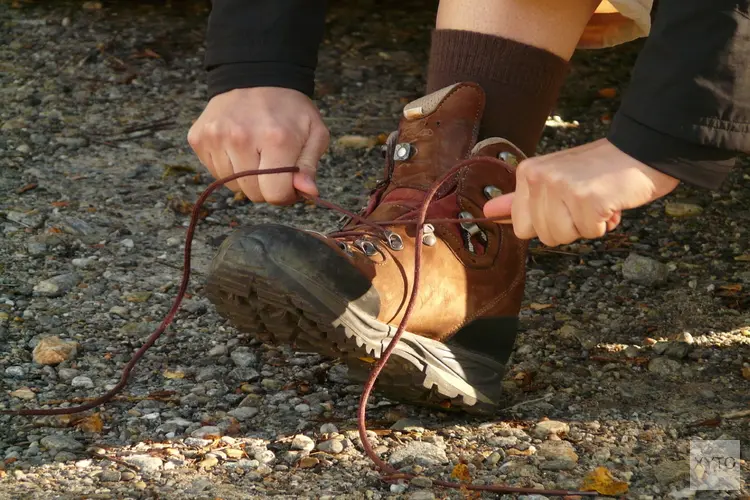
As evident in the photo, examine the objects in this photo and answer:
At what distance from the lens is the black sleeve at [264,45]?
1573mm

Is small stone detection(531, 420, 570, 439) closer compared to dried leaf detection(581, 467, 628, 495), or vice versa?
dried leaf detection(581, 467, 628, 495)

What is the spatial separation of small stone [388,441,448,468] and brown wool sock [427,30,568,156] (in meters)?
0.52

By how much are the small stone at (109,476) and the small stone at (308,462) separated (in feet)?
0.84

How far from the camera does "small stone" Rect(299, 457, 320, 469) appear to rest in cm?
143

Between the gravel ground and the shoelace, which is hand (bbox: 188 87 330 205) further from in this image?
the gravel ground

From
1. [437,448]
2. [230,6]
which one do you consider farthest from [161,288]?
[437,448]

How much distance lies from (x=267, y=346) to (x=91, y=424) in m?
0.38

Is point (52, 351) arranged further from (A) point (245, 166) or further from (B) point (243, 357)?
(A) point (245, 166)

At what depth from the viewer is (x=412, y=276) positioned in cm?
152

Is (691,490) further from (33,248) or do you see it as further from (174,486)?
(33,248)

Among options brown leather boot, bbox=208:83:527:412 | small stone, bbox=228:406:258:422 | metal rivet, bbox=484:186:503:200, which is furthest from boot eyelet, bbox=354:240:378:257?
small stone, bbox=228:406:258:422

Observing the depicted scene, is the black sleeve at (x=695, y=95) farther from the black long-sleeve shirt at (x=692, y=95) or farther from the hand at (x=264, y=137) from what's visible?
the hand at (x=264, y=137)

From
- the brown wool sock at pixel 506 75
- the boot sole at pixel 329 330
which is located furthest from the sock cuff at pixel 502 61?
the boot sole at pixel 329 330

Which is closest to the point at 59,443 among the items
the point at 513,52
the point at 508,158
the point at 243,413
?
the point at 243,413
